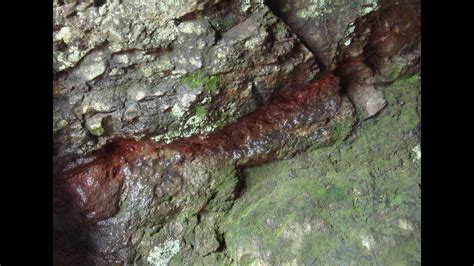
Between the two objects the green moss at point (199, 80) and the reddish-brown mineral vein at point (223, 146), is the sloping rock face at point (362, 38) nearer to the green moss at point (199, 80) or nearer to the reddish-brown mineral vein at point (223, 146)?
the reddish-brown mineral vein at point (223, 146)

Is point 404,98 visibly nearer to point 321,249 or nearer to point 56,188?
point 321,249

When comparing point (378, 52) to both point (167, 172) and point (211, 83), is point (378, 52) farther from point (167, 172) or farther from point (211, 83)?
point (167, 172)

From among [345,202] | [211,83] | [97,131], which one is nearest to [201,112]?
→ [211,83]

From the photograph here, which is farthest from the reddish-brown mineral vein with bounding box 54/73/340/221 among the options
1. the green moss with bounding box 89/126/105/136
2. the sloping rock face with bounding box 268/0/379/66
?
the sloping rock face with bounding box 268/0/379/66

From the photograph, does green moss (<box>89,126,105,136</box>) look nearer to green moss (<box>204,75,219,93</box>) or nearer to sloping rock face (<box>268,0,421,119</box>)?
green moss (<box>204,75,219,93</box>)

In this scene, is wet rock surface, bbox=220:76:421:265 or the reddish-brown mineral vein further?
the reddish-brown mineral vein

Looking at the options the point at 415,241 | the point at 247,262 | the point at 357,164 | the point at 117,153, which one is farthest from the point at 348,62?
the point at 117,153

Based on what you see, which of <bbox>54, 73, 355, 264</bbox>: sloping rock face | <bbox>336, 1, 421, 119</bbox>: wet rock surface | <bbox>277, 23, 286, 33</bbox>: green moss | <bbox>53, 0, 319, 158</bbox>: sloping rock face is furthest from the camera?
<bbox>54, 73, 355, 264</bbox>: sloping rock face
